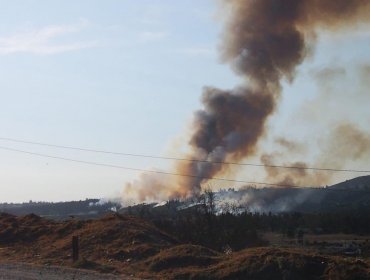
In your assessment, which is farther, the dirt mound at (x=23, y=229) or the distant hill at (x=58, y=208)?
the distant hill at (x=58, y=208)

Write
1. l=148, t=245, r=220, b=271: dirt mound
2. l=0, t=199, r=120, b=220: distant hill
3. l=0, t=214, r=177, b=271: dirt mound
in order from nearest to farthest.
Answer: l=148, t=245, r=220, b=271: dirt mound
l=0, t=214, r=177, b=271: dirt mound
l=0, t=199, r=120, b=220: distant hill

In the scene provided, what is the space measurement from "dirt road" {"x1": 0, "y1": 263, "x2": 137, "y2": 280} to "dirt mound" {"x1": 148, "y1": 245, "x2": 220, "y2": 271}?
2.39 meters

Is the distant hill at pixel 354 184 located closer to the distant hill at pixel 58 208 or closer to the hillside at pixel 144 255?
the distant hill at pixel 58 208

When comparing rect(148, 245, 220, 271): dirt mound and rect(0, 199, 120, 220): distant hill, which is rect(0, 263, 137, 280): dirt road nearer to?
rect(148, 245, 220, 271): dirt mound

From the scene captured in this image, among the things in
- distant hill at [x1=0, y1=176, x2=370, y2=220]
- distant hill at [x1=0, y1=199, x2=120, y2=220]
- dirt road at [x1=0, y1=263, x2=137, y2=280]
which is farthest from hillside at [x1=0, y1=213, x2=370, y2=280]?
distant hill at [x1=0, y1=199, x2=120, y2=220]

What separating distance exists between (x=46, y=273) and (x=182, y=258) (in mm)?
5394

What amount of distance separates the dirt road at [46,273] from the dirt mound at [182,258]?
7.84 feet

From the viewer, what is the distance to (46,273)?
24.9 m

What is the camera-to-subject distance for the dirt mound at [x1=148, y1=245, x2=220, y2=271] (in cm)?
2494

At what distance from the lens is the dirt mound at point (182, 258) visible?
2494 cm

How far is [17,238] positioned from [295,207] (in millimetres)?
113909

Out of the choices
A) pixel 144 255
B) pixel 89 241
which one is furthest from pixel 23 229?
pixel 144 255

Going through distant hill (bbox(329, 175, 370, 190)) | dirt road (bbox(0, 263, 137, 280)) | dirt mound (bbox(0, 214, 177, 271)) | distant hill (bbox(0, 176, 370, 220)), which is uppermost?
distant hill (bbox(329, 175, 370, 190))

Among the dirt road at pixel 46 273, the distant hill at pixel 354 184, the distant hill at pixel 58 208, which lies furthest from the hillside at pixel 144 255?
the distant hill at pixel 354 184
